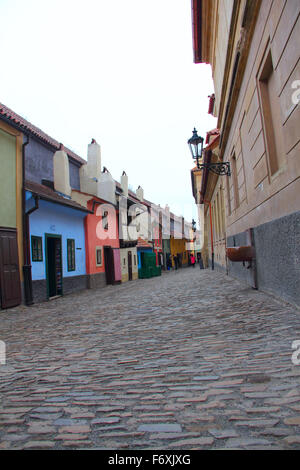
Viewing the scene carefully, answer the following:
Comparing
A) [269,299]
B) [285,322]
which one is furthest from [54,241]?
[285,322]

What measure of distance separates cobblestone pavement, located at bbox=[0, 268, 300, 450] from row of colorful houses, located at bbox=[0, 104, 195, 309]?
249 inches

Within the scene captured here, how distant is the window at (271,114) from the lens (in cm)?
540

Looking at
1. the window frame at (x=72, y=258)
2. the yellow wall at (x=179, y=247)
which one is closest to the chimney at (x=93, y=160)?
the window frame at (x=72, y=258)

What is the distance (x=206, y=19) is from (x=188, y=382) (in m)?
12.1

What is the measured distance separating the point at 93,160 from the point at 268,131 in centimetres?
1611

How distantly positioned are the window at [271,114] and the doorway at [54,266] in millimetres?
10737

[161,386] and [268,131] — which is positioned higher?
[268,131]

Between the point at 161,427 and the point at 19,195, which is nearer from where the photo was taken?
the point at 161,427

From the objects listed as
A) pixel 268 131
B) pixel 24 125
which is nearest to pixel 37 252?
pixel 24 125

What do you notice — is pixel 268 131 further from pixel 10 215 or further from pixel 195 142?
pixel 10 215

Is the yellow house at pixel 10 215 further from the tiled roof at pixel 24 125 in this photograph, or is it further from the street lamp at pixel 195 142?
the street lamp at pixel 195 142

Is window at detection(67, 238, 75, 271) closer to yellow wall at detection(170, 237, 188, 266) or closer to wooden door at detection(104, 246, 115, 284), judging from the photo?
wooden door at detection(104, 246, 115, 284)

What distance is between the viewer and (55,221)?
14.5 meters

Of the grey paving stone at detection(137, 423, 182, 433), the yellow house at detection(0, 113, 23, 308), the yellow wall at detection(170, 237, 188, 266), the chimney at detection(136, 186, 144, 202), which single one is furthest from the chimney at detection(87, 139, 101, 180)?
the yellow wall at detection(170, 237, 188, 266)
